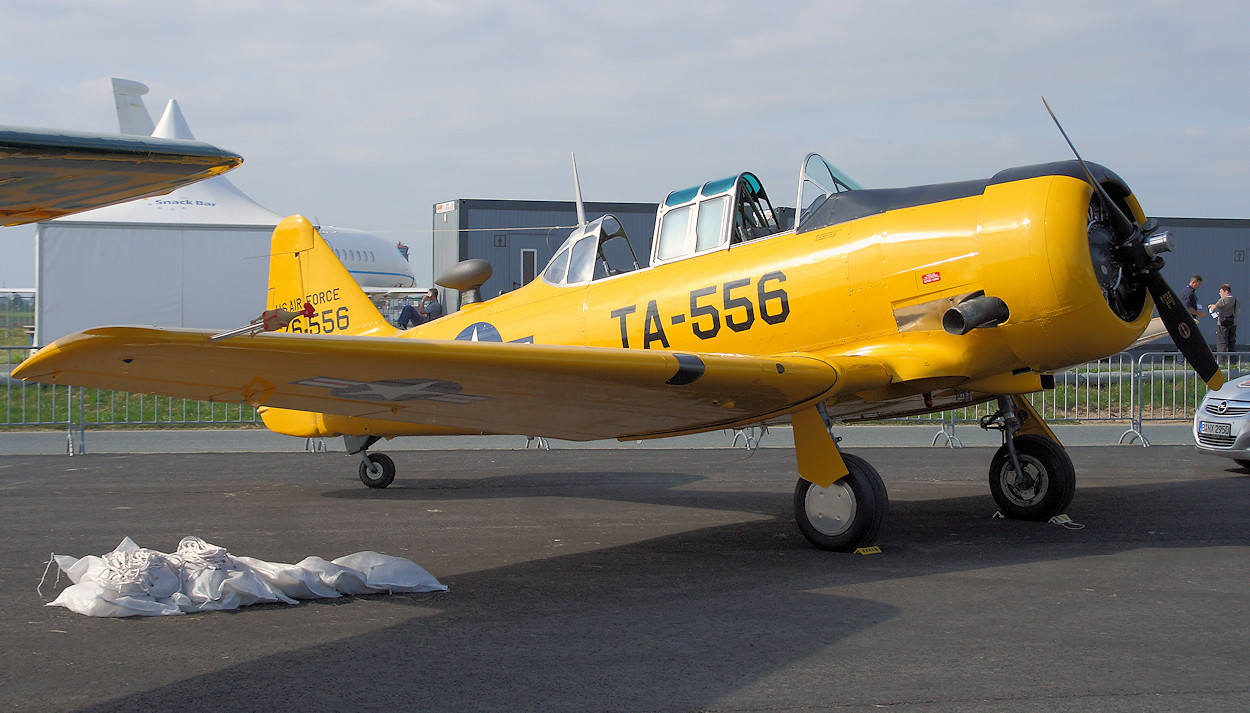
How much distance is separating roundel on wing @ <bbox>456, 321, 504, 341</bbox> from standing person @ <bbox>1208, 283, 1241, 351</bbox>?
12637 mm

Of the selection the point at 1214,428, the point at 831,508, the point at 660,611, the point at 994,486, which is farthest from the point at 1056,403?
the point at 660,611

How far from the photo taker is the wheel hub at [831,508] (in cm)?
567

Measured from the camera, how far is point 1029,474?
6.81m

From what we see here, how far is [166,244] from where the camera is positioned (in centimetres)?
2103

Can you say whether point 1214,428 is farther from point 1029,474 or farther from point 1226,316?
point 1226,316

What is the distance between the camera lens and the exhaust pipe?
5.43m

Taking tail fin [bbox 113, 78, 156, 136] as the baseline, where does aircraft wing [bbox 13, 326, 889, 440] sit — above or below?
below

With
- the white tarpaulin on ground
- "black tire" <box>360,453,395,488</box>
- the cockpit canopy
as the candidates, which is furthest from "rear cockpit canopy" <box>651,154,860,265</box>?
"black tire" <box>360,453,395,488</box>

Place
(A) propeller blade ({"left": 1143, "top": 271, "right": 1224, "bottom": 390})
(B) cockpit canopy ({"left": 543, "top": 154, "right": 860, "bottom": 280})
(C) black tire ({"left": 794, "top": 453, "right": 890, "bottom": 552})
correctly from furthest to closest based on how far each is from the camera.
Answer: (B) cockpit canopy ({"left": 543, "top": 154, "right": 860, "bottom": 280}) < (A) propeller blade ({"left": 1143, "top": 271, "right": 1224, "bottom": 390}) < (C) black tire ({"left": 794, "top": 453, "right": 890, "bottom": 552})

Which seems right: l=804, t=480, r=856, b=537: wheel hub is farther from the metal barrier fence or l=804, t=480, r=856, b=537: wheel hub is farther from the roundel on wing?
the metal barrier fence

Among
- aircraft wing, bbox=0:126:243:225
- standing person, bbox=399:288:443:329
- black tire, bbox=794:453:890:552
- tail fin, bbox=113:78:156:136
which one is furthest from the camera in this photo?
tail fin, bbox=113:78:156:136

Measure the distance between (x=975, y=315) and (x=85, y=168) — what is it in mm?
4443

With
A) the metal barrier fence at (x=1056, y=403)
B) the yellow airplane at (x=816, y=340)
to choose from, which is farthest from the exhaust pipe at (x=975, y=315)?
the metal barrier fence at (x=1056, y=403)

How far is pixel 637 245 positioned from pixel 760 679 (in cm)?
2102
